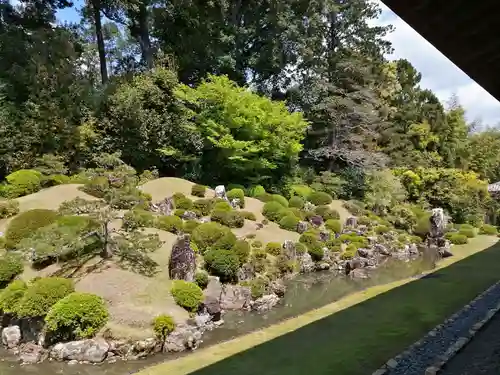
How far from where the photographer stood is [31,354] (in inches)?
312

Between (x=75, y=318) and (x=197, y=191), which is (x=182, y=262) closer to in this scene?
(x=75, y=318)

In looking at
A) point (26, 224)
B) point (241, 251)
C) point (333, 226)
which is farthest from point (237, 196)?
point (26, 224)

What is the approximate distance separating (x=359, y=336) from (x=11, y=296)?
24.2 feet

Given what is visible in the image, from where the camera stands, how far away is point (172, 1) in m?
24.5

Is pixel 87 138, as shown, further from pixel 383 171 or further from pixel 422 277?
pixel 383 171

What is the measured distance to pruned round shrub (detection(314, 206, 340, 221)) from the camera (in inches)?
796

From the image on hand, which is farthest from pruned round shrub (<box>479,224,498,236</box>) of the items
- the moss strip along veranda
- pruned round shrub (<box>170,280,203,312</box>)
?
pruned round shrub (<box>170,280,203,312</box>)

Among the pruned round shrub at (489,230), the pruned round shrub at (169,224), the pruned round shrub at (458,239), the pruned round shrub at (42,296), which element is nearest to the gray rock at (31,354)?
the pruned round shrub at (42,296)

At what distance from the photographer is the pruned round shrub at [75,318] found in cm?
806

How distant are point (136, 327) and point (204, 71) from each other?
18923 mm

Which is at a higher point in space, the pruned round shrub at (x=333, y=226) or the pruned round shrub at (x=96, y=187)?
the pruned round shrub at (x=96, y=187)

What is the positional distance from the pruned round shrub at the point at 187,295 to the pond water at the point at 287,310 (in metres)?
0.83

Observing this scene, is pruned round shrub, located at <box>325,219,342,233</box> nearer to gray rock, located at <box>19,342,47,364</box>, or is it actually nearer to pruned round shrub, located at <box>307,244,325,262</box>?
pruned round shrub, located at <box>307,244,325,262</box>

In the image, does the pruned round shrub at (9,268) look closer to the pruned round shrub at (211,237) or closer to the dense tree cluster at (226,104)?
the pruned round shrub at (211,237)
